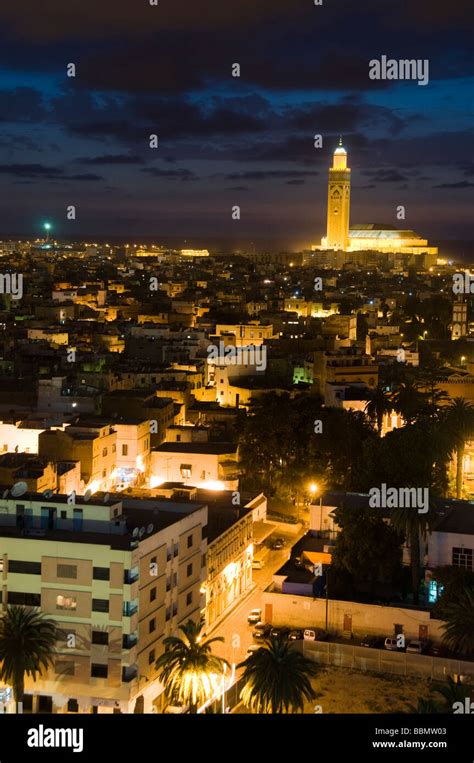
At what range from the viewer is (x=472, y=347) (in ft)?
125

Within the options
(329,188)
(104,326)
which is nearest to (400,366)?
(104,326)

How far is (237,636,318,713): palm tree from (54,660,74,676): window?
2145 millimetres

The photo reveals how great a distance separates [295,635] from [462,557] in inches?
108

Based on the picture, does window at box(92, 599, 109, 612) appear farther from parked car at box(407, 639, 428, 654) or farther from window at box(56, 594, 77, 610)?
parked car at box(407, 639, 428, 654)

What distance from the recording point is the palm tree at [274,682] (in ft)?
38.0

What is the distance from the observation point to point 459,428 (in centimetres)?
2075

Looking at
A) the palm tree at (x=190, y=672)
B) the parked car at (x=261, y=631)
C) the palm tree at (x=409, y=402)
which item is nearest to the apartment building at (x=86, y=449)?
the parked car at (x=261, y=631)

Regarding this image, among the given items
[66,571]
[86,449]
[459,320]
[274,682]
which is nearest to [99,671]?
[66,571]

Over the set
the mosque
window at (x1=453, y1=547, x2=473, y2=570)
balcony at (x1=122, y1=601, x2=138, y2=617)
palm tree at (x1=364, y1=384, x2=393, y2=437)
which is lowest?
balcony at (x1=122, y1=601, x2=138, y2=617)

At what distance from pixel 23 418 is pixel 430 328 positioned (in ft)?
94.1

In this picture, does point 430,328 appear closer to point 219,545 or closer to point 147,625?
point 219,545

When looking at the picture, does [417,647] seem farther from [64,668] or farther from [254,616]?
[64,668]

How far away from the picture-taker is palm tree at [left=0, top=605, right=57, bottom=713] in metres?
11.8

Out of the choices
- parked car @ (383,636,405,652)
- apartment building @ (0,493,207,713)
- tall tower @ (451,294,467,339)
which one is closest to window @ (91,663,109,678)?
apartment building @ (0,493,207,713)
